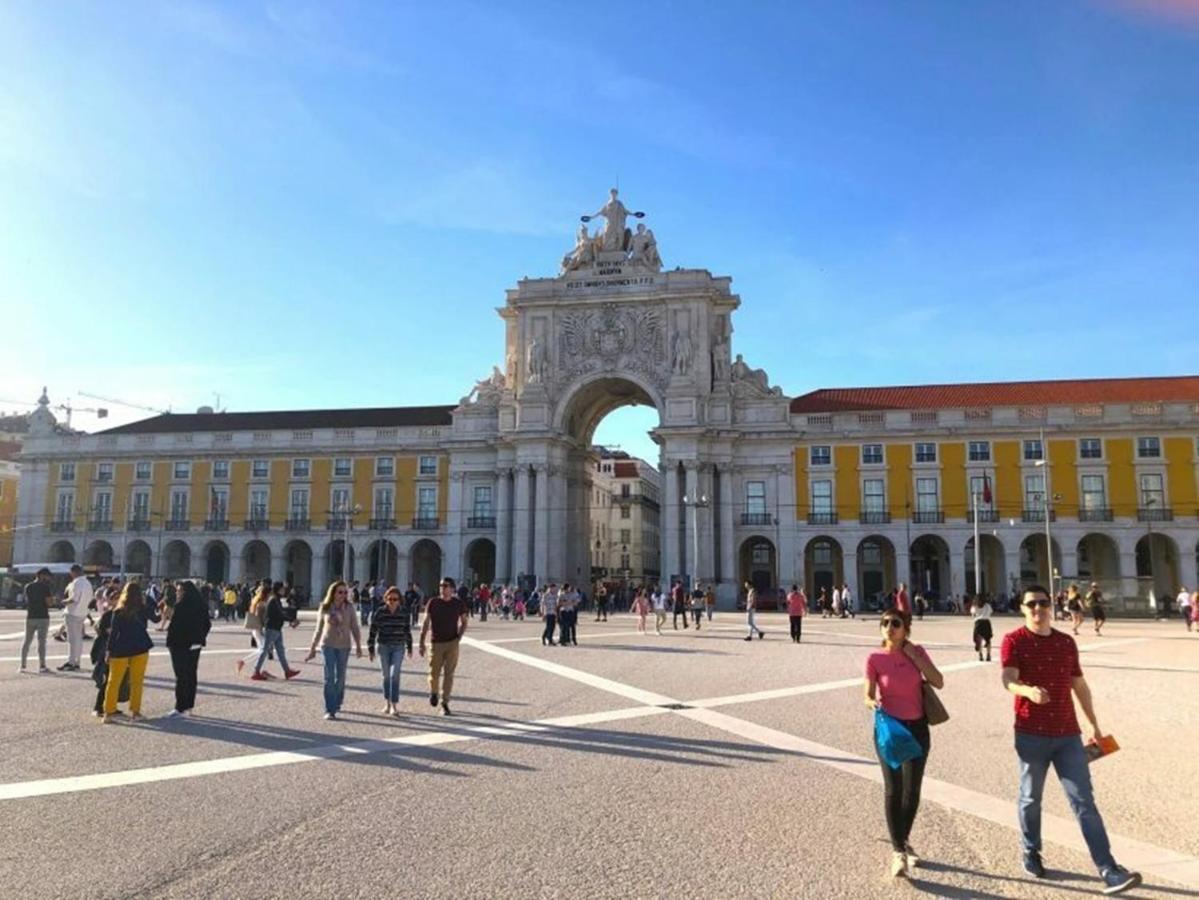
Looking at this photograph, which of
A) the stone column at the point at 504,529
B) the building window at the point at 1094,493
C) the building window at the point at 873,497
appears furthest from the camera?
the stone column at the point at 504,529

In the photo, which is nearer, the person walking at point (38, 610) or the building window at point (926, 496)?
the person walking at point (38, 610)

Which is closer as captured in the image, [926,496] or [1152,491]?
[1152,491]

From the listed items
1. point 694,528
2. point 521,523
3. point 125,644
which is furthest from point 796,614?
point 521,523

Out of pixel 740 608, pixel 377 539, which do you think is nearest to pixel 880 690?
pixel 740 608

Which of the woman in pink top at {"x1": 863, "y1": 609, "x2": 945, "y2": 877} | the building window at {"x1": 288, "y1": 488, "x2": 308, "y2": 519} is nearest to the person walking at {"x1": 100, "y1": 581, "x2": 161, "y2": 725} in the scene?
the woman in pink top at {"x1": 863, "y1": 609, "x2": 945, "y2": 877}

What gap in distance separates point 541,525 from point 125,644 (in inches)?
1829

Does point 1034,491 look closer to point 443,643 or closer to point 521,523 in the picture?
point 521,523

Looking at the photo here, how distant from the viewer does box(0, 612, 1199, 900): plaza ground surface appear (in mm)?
5621

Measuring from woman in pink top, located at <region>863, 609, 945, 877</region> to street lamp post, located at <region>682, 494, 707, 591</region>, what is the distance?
44.6 meters

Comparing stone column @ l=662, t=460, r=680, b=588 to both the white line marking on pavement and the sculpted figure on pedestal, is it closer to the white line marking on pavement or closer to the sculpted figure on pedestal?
the sculpted figure on pedestal

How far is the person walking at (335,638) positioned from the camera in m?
11.5

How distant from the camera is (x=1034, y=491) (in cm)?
5334

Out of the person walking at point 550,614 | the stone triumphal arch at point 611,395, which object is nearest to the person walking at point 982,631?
the person walking at point 550,614

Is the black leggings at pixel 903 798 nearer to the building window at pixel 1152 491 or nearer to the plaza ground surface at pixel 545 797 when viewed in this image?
the plaza ground surface at pixel 545 797
